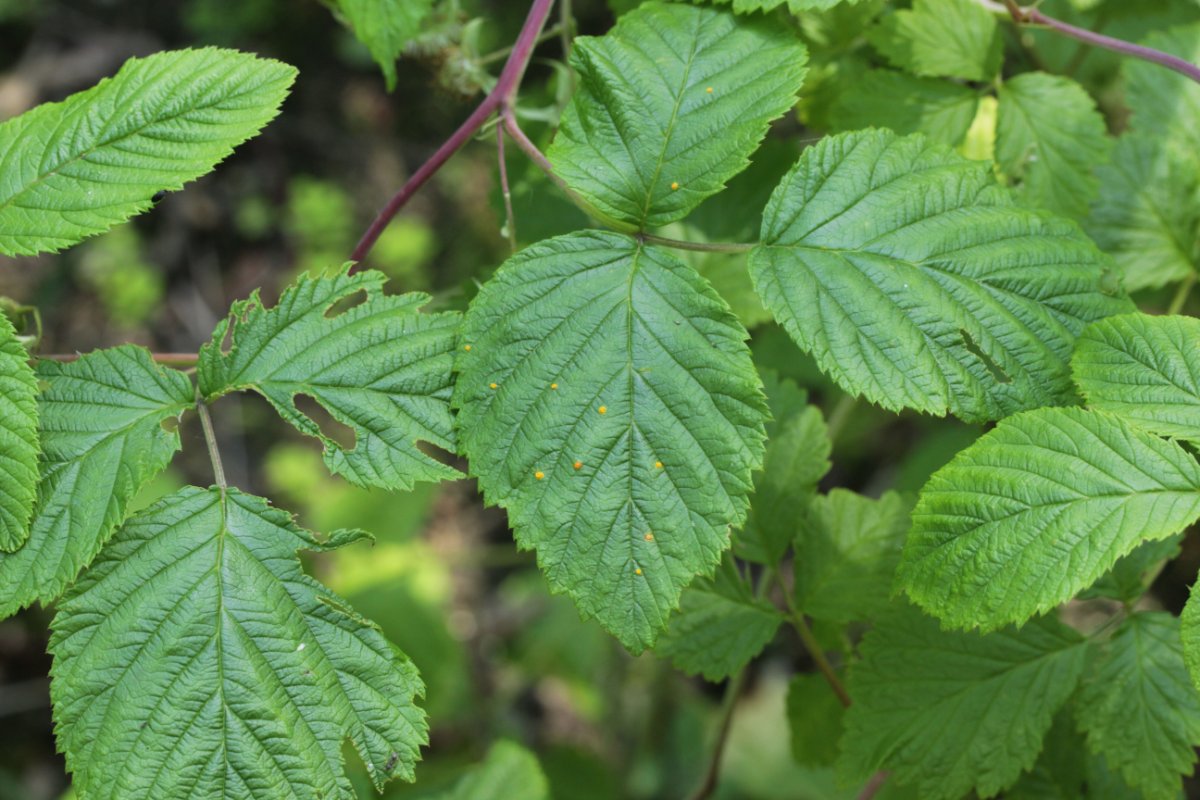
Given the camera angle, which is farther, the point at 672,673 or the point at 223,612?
the point at 672,673

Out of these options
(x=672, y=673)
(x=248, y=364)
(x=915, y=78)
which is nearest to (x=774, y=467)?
(x=915, y=78)

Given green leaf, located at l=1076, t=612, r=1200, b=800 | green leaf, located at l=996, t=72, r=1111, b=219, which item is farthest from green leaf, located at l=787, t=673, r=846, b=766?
green leaf, located at l=996, t=72, r=1111, b=219

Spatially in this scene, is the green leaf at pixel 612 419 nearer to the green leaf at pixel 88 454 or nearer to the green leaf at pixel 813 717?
the green leaf at pixel 88 454

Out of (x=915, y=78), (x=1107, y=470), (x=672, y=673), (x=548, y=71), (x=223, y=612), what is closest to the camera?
(x=1107, y=470)

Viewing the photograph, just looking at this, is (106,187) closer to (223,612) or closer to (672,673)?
(223,612)

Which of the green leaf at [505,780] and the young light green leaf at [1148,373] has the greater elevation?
the young light green leaf at [1148,373]

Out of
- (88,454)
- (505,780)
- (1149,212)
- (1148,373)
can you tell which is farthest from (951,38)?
(505,780)

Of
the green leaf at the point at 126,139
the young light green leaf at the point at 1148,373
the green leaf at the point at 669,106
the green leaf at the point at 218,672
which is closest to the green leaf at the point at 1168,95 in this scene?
the young light green leaf at the point at 1148,373
